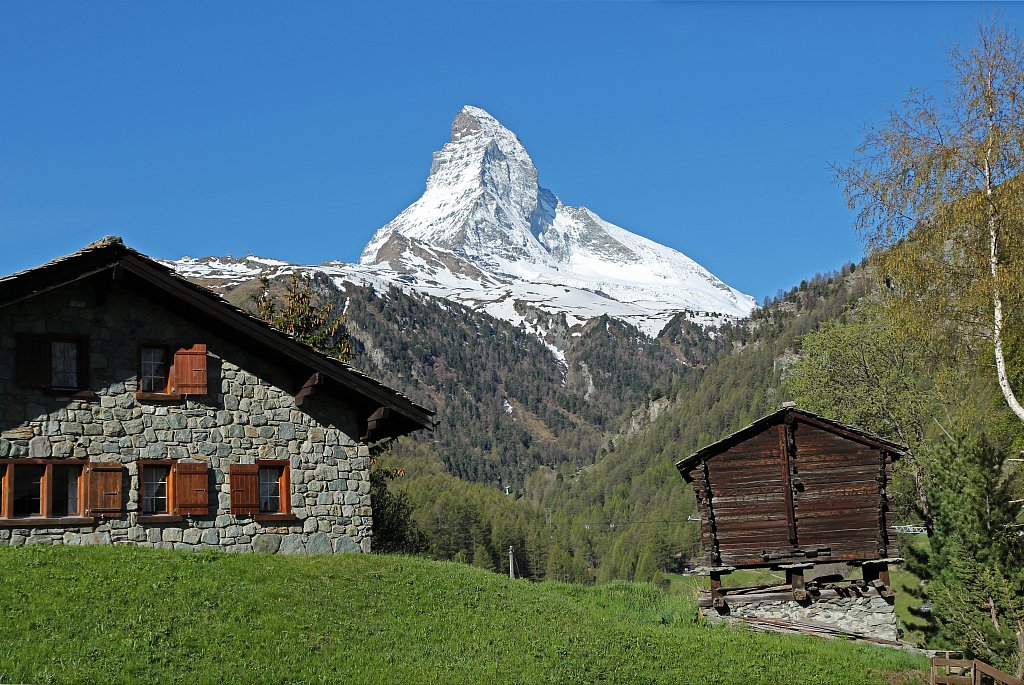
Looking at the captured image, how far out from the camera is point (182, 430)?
89.1ft

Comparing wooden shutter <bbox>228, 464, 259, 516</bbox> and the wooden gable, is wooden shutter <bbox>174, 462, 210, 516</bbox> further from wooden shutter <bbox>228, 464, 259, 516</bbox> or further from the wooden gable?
the wooden gable

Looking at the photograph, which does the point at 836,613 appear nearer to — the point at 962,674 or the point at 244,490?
the point at 962,674

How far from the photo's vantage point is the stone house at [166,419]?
25.6 m

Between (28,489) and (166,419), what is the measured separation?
340cm

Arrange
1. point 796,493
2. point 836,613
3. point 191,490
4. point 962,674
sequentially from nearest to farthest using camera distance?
point 962,674
point 191,490
point 836,613
point 796,493

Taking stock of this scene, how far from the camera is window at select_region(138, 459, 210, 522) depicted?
26594 millimetres

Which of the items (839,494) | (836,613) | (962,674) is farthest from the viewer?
(839,494)

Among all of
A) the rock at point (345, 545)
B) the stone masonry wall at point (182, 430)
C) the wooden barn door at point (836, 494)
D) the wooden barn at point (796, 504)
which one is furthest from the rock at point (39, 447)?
the wooden barn door at point (836, 494)

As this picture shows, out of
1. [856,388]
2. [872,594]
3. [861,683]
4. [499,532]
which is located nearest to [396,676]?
[861,683]

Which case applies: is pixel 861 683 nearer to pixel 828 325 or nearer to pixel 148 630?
pixel 148 630

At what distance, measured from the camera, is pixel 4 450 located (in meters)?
25.1

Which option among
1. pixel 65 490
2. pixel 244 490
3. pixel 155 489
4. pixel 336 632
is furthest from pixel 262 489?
pixel 336 632

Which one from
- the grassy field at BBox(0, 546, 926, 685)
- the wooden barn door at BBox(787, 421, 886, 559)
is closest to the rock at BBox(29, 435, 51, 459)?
the grassy field at BBox(0, 546, 926, 685)

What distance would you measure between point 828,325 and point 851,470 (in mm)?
24706
